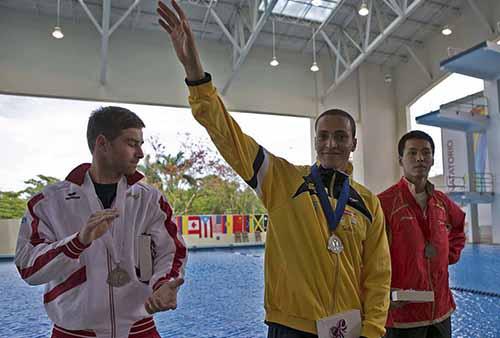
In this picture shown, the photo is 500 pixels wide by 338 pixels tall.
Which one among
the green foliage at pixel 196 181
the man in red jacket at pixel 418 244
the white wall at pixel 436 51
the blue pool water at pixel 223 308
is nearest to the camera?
the man in red jacket at pixel 418 244

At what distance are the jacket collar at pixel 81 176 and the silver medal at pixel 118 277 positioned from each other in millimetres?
336

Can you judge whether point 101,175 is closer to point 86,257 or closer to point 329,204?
A: point 86,257

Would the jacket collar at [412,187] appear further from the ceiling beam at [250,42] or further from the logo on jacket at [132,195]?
the ceiling beam at [250,42]

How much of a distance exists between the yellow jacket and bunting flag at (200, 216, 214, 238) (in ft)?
48.8

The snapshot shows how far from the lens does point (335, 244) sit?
163cm

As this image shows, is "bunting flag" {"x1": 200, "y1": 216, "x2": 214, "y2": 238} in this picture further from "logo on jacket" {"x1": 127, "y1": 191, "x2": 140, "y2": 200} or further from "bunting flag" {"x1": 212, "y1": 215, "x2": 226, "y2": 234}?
"logo on jacket" {"x1": 127, "y1": 191, "x2": 140, "y2": 200}

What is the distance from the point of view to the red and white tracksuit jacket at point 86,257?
1457mm

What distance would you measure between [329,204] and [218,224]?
15140 millimetres

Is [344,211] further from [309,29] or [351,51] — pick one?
[351,51]

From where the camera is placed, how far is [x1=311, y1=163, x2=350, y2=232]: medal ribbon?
1.67m

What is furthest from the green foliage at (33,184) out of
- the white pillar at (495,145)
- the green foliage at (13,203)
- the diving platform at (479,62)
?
the white pillar at (495,145)

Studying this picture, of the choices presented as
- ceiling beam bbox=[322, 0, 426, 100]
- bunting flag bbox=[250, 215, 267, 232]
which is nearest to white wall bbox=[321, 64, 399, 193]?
ceiling beam bbox=[322, 0, 426, 100]

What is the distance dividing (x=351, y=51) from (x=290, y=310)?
57.3ft

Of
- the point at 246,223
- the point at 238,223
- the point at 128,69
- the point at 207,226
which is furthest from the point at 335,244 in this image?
the point at 246,223
